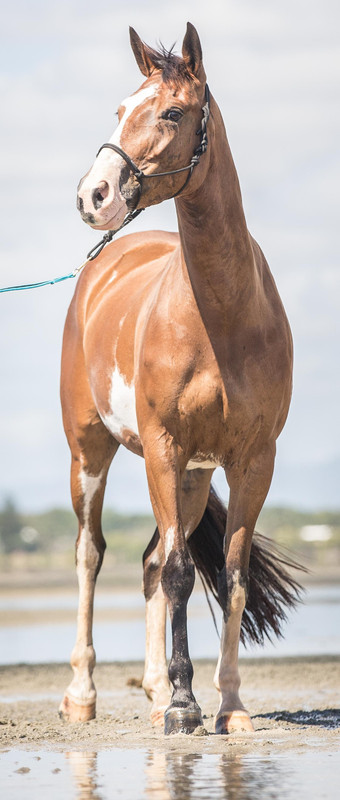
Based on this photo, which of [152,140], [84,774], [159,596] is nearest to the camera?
[84,774]

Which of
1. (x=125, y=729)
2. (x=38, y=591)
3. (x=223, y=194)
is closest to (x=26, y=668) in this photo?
(x=125, y=729)

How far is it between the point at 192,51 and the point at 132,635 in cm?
1060

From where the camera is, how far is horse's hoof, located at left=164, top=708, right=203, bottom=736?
240 inches

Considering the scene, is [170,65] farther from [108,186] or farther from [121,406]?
[121,406]

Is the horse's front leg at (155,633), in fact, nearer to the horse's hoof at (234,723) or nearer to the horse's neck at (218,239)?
the horse's hoof at (234,723)

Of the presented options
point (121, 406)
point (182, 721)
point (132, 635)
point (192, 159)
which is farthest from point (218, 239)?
point (132, 635)

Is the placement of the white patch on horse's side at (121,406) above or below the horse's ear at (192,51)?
below

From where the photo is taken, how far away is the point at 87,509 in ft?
28.4

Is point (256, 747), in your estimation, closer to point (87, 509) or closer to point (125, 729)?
point (125, 729)

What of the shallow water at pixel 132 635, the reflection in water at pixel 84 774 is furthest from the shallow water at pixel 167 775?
the shallow water at pixel 132 635

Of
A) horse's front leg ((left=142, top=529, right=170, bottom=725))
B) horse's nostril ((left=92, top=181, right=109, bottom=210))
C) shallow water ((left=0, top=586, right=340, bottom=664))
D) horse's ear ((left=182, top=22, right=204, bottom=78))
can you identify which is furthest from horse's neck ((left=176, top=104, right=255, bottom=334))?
shallow water ((left=0, top=586, right=340, bottom=664))

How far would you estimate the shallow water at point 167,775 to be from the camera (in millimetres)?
4500

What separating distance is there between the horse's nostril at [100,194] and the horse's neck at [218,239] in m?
0.68

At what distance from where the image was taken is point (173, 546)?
20.7 feet
